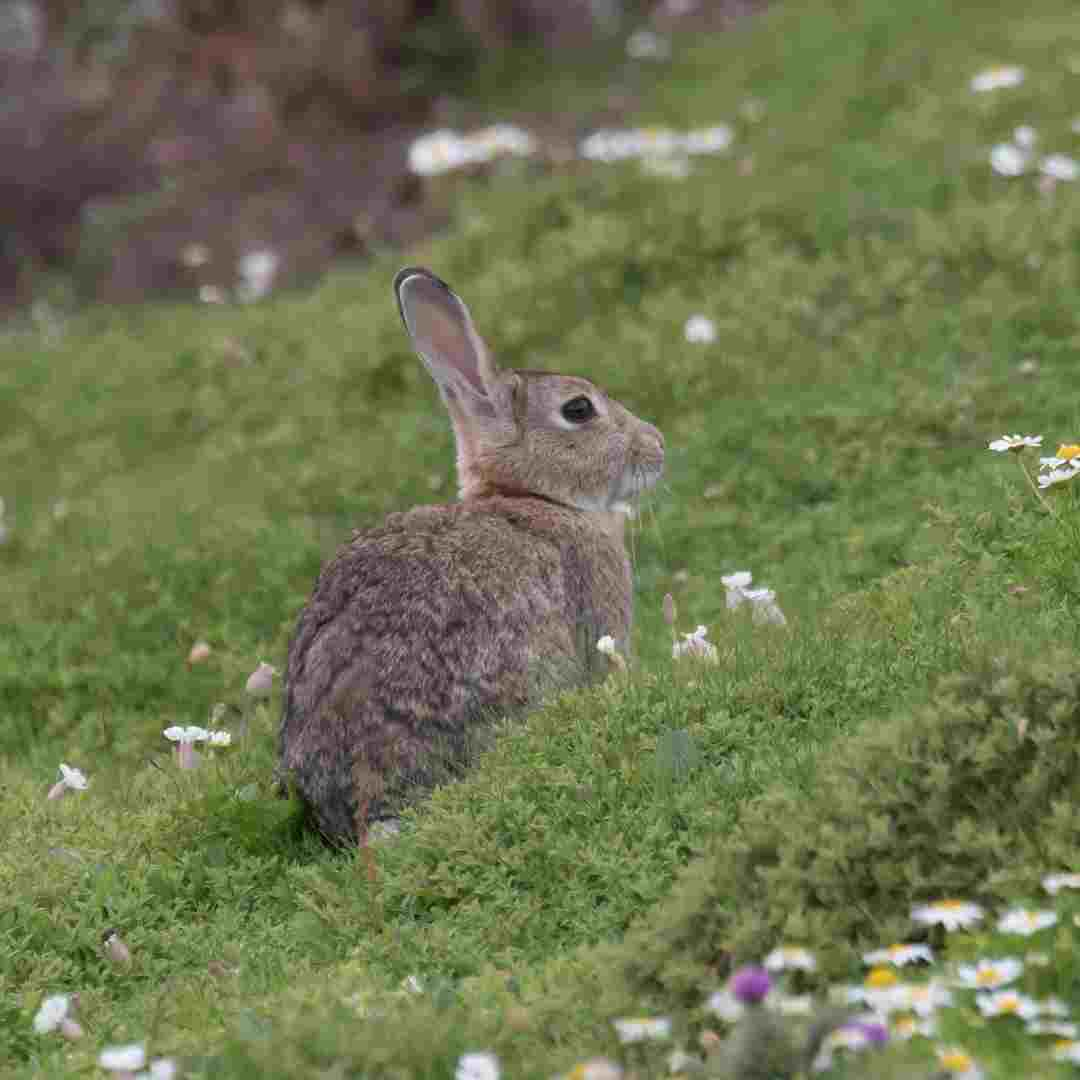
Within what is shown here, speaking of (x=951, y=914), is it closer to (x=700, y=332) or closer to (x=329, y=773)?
(x=329, y=773)

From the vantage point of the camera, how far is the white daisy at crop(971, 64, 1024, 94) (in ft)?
45.5

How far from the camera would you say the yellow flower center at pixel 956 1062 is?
4.43 metres

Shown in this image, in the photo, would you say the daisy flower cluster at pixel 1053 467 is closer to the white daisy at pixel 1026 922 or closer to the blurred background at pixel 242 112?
the white daisy at pixel 1026 922

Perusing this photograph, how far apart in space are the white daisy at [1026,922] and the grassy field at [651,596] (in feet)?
0.24

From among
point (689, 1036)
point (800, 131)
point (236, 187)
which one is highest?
point (689, 1036)

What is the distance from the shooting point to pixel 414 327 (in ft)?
29.0

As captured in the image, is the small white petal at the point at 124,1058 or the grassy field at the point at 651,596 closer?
the small white petal at the point at 124,1058

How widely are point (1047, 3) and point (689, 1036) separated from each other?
12.6 m

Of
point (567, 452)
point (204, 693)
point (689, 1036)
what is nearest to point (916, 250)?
point (567, 452)

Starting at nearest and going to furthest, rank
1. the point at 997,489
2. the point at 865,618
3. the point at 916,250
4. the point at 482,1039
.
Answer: the point at 482,1039
the point at 865,618
the point at 997,489
the point at 916,250

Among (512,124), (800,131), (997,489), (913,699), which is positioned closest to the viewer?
(913,699)

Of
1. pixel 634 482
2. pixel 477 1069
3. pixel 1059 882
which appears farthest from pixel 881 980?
pixel 634 482

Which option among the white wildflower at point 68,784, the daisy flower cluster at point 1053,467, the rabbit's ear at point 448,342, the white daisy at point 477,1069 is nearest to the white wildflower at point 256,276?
the rabbit's ear at point 448,342

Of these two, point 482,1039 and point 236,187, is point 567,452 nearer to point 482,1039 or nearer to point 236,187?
point 482,1039
